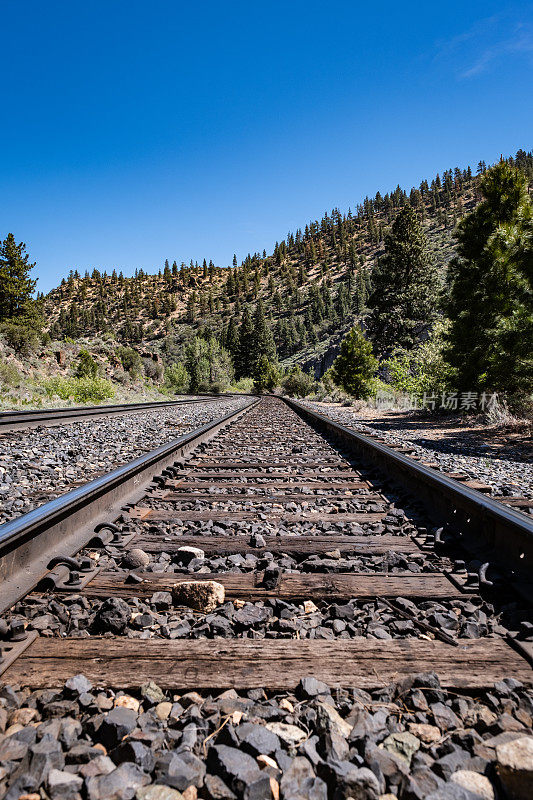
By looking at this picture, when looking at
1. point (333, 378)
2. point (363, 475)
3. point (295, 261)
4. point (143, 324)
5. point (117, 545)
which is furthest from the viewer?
point (295, 261)

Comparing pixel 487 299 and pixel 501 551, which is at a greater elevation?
pixel 487 299

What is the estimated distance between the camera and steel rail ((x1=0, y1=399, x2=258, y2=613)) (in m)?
1.87

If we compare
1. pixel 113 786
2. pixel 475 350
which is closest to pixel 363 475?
pixel 113 786

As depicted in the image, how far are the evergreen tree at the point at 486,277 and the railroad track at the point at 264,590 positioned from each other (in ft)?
31.6

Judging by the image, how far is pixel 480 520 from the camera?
2.49m

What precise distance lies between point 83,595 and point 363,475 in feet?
9.86

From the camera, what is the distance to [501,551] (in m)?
2.23

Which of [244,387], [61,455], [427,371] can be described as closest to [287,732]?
[61,455]

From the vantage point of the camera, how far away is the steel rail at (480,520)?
2.04 m

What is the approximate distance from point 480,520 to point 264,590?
1380 mm

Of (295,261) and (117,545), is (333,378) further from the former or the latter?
(295,261)

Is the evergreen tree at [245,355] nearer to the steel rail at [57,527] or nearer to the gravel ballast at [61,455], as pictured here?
the gravel ballast at [61,455]

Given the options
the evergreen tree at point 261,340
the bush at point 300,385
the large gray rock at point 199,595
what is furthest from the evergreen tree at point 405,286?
the large gray rock at point 199,595

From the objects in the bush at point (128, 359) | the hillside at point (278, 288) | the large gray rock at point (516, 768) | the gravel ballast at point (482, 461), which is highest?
the hillside at point (278, 288)
